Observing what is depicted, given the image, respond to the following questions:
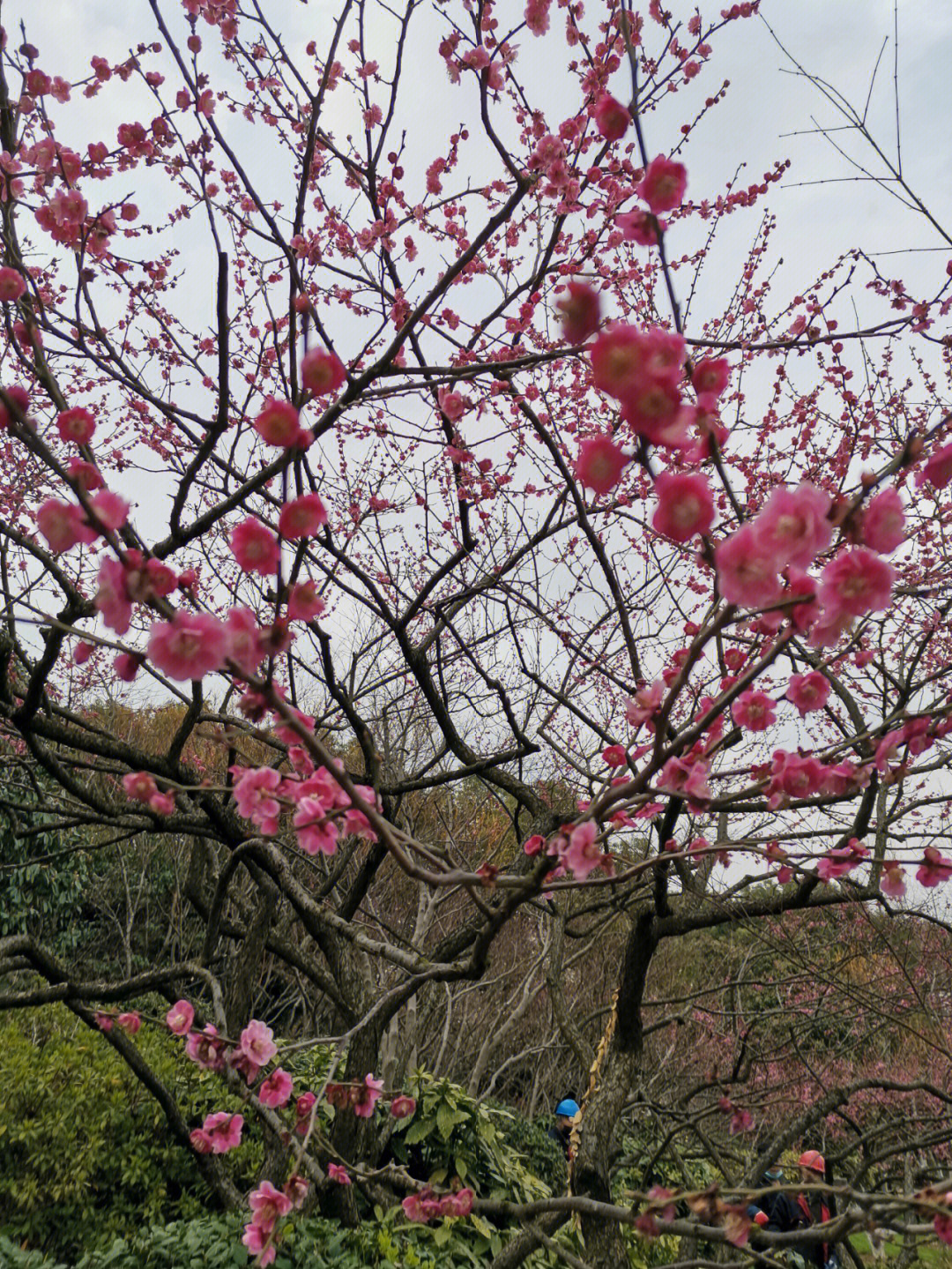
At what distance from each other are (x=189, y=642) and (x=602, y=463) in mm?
583

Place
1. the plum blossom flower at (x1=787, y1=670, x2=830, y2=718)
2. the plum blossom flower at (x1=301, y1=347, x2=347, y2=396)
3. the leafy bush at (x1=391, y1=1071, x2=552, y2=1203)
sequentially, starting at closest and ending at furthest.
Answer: the plum blossom flower at (x1=301, y1=347, x2=347, y2=396) → the plum blossom flower at (x1=787, y1=670, x2=830, y2=718) → the leafy bush at (x1=391, y1=1071, x2=552, y2=1203)

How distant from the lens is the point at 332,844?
1.53m

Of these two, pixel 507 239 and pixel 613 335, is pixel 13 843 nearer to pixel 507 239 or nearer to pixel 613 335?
pixel 507 239

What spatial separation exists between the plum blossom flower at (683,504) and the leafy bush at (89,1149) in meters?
4.69

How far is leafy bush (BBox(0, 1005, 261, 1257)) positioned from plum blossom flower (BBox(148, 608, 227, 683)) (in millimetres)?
4302

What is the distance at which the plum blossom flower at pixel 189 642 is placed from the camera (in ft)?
3.29

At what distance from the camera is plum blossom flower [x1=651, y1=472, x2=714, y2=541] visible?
0.98 meters

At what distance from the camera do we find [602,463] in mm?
A: 972

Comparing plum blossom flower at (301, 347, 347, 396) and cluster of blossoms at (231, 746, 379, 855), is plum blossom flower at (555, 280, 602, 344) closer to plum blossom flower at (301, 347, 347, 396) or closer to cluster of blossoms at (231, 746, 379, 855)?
plum blossom flower at (301, 347, 347, 396)

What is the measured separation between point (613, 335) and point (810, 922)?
7.79 metres

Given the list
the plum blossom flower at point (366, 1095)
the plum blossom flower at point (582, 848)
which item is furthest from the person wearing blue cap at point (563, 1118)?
the plum blossom flower at point (582, 848)

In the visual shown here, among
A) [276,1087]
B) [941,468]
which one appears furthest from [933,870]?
[276,1087]

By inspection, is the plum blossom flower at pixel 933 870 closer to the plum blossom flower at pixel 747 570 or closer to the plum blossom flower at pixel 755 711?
the plum blossom flower at pixel 755 711

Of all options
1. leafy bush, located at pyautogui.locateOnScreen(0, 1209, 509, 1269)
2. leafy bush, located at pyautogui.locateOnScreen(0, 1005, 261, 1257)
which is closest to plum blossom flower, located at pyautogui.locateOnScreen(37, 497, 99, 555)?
leafy bush, located at pyautogui.locateOnScreen(0, 1209, 509, 1269)
